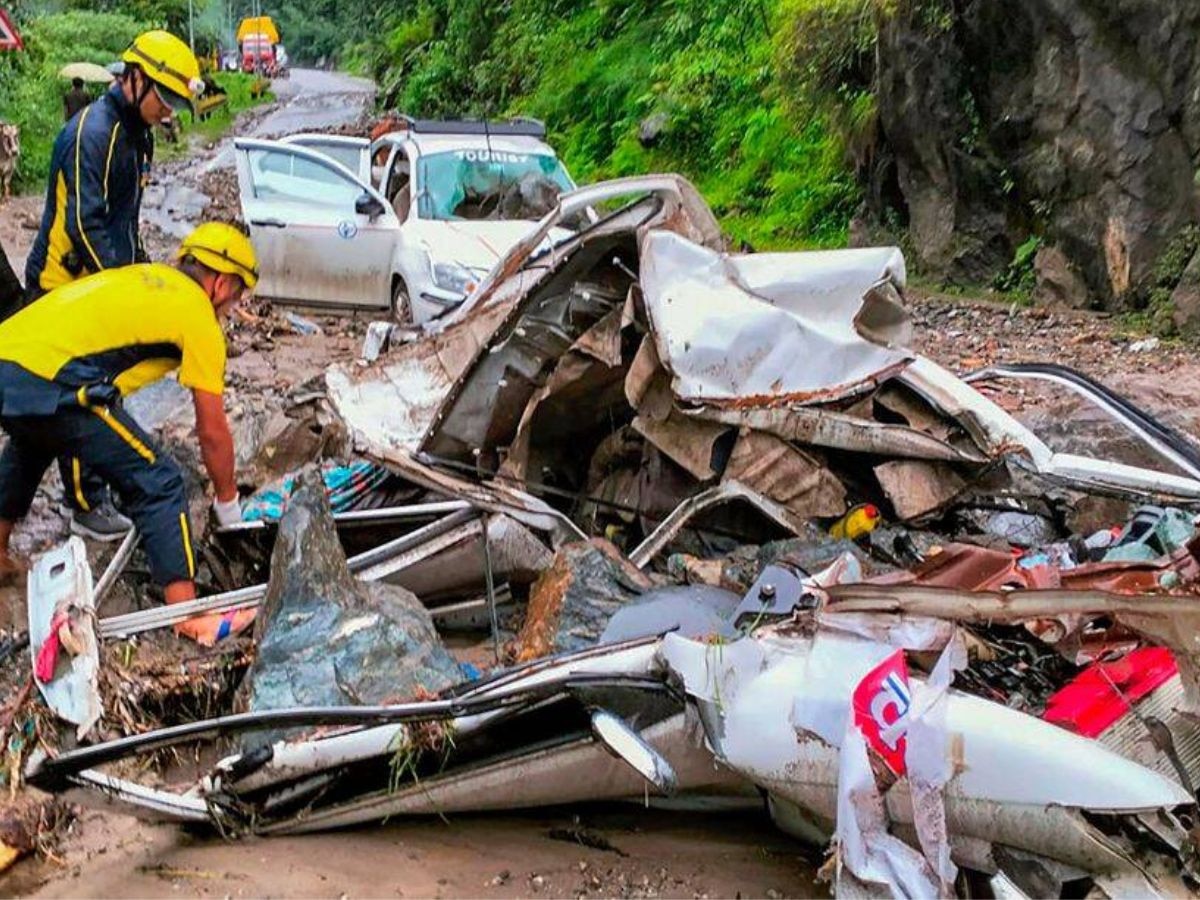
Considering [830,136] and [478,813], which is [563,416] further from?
[830,136]

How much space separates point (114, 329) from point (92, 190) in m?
1.23

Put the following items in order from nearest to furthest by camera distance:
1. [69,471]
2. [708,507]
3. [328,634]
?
[328,634]
[708,507]
[69,471]

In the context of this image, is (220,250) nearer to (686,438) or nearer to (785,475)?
(686,438)

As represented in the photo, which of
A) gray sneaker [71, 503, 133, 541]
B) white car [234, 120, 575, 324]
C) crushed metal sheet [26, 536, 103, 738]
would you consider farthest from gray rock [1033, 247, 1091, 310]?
crushed metal sheet [26, 536, 103, 738]

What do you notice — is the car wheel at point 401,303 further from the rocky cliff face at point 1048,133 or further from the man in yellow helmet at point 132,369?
the rocky cliff face at point 1048,133

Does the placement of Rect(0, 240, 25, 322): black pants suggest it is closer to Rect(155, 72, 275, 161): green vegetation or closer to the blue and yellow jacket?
the blue and yellow jacket

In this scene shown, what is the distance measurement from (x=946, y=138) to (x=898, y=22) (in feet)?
3.99

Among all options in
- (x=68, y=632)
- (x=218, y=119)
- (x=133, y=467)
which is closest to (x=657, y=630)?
(x=68, y=632)

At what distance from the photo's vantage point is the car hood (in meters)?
9.17

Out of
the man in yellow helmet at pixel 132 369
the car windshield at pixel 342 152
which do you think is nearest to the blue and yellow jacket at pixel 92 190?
the man in yellow helmet at pixel 132 369

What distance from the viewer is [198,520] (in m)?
5.00

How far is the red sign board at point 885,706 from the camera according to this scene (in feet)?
7.82

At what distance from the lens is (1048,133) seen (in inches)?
427

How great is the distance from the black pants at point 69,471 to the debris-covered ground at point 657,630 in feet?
0.92
